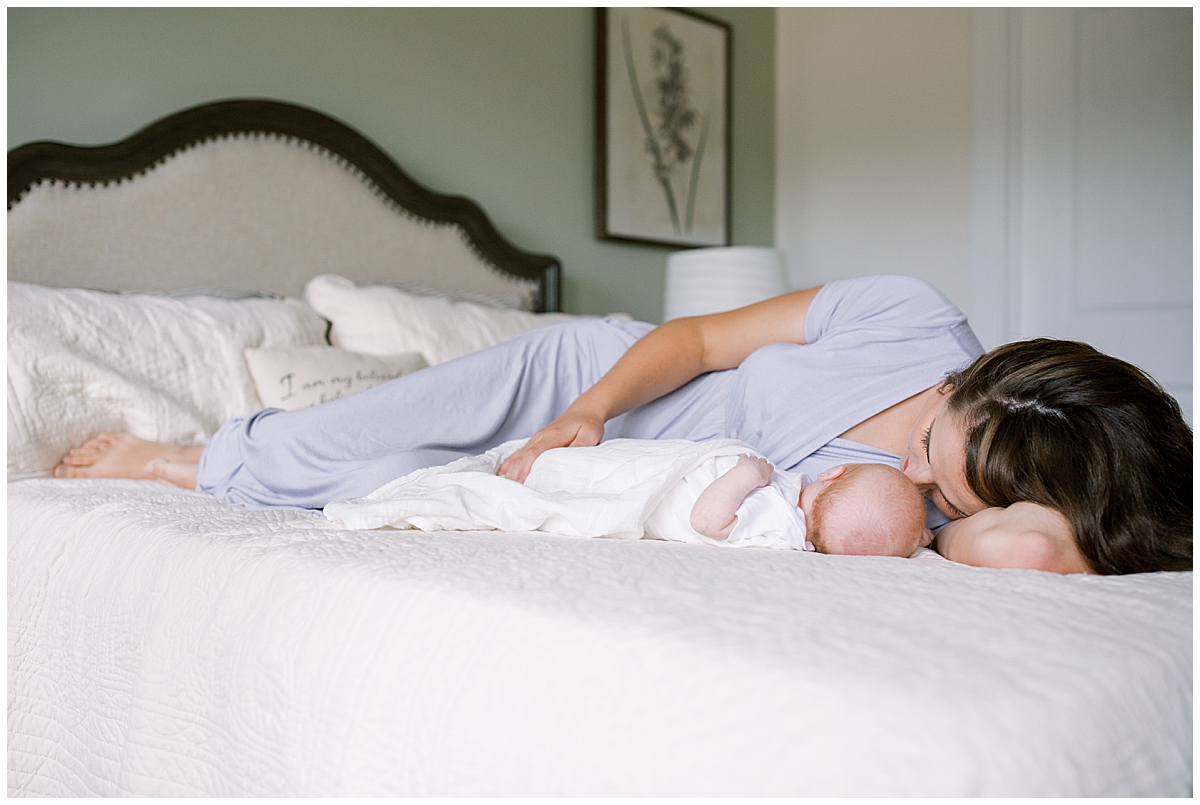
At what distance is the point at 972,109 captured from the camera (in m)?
3.38

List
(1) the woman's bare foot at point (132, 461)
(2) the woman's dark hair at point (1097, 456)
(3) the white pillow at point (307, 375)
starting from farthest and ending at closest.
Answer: (3) the white pillow at point (307, 375)
(1) the woman's bare foot at point (132, 461)
(2) the woman's dark hair at point (1097, 456)

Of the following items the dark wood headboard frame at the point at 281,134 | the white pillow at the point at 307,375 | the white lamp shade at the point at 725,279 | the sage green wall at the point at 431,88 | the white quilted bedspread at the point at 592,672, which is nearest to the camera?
the white quilted bedspread at the point at 592,672

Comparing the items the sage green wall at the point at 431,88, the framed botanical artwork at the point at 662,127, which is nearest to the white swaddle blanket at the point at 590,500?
the sage green wall at the point at 431,88

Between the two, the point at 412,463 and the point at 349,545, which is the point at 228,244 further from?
the point at 349,545

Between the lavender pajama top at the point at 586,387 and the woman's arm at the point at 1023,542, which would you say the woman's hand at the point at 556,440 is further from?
the woman's arm at the point at 1023,542

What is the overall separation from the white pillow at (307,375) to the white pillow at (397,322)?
149 millimetres

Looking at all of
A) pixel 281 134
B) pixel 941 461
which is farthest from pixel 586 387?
pixel 281 134

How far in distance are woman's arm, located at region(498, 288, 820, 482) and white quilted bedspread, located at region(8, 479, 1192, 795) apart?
367mm

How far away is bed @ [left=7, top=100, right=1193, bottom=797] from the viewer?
48cm

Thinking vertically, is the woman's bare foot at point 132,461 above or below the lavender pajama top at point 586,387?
below

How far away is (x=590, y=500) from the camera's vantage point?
986 mm

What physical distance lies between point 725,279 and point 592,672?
248 centimetres

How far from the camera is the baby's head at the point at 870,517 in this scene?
0.95 metres

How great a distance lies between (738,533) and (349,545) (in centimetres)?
41
